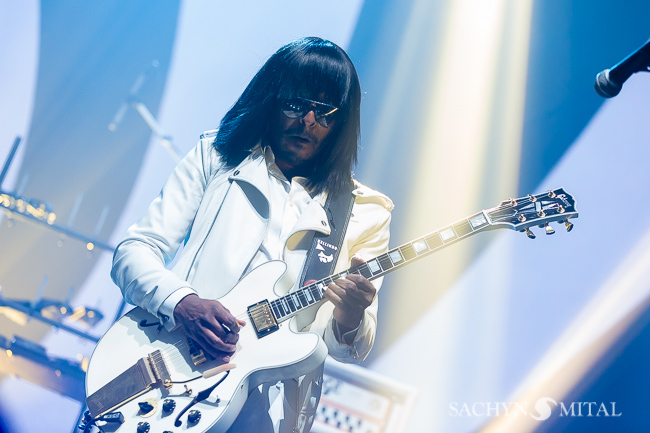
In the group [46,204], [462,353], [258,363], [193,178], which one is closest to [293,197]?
[193,178]

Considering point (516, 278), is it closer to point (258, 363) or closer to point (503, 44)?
point (503, 44)

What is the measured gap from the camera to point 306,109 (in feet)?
7.47

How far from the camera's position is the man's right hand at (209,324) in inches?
71.2

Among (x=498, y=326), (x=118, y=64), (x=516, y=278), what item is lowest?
(x=498, y=326)

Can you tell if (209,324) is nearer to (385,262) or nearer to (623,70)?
(385,262)

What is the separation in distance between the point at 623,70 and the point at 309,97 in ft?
4.01

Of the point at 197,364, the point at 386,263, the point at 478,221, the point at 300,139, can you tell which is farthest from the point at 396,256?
the point at 197,364

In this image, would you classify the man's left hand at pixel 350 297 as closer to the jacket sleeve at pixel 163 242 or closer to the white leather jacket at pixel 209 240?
the white leather jacket at pixel 209 240

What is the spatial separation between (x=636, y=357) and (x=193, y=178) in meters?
3.37

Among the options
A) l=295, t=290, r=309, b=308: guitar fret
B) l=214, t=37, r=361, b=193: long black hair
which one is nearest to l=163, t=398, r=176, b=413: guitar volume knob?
l=295, t=290, r=309, b=308: guitar fret

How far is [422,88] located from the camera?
4.24 metres

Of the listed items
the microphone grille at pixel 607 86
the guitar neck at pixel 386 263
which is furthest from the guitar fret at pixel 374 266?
the microphone grille at pixel 607 86

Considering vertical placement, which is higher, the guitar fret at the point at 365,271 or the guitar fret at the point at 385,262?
the guitar fret at the point at 385,262

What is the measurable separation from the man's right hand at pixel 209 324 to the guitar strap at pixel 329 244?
44cm
